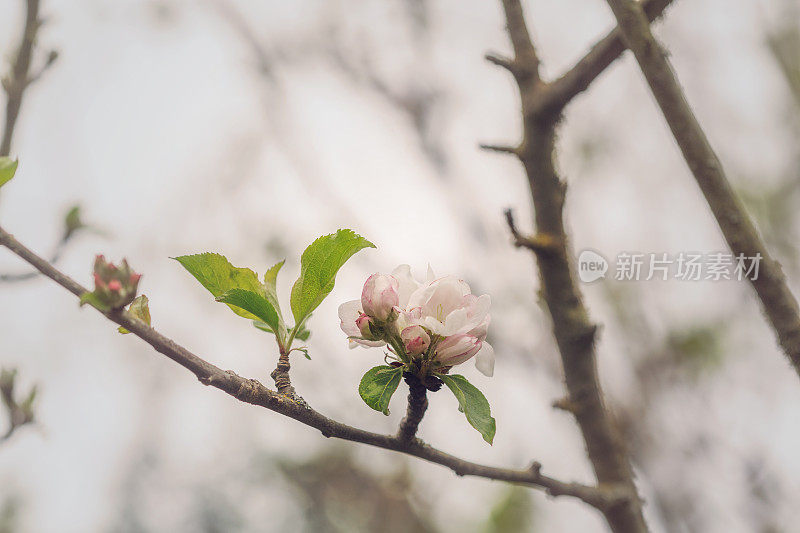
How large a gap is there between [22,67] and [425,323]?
2.96 ft

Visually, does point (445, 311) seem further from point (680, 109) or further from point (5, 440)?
point (5, 440)

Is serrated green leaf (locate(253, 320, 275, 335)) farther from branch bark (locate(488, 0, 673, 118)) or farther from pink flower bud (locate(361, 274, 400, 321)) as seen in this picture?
branch bark (locate(488, 0, 673, 118))

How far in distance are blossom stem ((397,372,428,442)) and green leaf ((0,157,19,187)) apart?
1.33 ft

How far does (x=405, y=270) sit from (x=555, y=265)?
0.71 feet

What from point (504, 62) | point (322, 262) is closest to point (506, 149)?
point (504, 62)

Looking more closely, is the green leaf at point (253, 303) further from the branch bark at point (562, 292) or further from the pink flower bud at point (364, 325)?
the branch bark at point (562, 292)

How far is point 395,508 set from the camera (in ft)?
13.5

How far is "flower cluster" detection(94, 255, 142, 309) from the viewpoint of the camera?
0.42m

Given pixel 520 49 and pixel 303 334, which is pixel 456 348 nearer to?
pixel 303 334

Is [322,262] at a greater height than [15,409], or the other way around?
[322,262]

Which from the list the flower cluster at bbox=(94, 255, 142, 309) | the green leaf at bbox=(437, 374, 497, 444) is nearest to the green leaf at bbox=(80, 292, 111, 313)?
the flower cluster at bbox=(94, 255, 142, 309)

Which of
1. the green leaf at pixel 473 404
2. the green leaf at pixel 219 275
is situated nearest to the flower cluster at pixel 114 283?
the green leaf at pixel 219 275

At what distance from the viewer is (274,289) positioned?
0.64 meters

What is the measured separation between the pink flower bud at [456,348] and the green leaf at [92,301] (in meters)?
0.32
